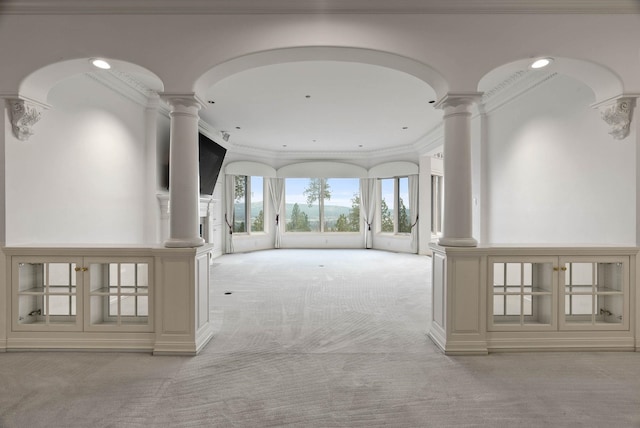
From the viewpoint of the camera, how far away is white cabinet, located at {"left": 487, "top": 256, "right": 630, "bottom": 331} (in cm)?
285

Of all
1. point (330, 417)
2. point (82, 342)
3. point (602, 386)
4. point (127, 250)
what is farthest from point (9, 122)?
point (602, 386)

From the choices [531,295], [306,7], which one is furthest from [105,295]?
[531,295]

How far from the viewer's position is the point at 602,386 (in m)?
2.24

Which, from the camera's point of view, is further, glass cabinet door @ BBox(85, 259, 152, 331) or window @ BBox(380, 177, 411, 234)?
window @ BBox(380, 177, 411, 234)

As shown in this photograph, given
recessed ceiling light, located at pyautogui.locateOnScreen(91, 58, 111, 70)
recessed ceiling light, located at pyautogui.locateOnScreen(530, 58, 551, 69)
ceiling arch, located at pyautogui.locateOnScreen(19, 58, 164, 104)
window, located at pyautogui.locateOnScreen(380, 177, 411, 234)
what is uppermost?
recessed ceiling light, located at pyautogui.locateOnScreen(530, 58, 551, 69)

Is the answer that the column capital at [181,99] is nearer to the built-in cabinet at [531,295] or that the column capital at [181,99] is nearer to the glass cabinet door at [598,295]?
the built-in cabinet at [531,295]

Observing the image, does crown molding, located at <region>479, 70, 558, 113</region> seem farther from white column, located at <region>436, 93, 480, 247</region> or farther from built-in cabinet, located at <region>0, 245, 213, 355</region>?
built-in cabinet, located at <region>0, 245, 213, 355</region>

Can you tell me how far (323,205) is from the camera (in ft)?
34.2

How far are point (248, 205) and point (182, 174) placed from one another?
22.2 ft

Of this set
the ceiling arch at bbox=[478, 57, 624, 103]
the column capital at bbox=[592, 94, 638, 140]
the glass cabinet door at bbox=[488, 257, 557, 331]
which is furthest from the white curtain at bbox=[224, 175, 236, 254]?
the column capital at bbox=[592, 94, 638, 140]

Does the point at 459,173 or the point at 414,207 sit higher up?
the point at 459,173

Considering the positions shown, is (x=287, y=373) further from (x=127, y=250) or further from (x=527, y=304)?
(x=527, y=304)

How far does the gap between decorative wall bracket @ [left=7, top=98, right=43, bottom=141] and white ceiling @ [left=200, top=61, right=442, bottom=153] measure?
7.25 feet

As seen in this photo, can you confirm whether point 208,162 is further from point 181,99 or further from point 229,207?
point 181,99
